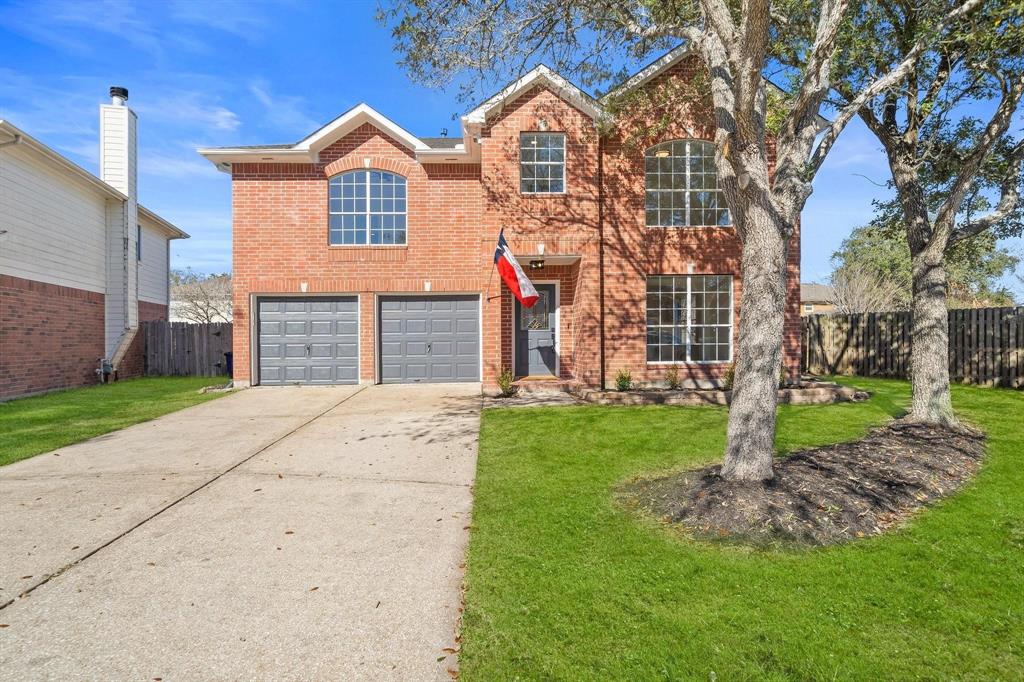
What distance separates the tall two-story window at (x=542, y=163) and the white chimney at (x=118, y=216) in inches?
528

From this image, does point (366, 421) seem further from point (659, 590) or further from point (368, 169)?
point (368, 169)

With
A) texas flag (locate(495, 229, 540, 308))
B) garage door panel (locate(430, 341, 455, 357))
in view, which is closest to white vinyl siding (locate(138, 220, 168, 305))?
garage door panel (locate(430, 341, 455, 357))

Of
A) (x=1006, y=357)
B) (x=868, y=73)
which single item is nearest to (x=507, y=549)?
(x=868, y=73)

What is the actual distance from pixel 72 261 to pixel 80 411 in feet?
22.8

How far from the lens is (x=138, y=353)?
1691cm

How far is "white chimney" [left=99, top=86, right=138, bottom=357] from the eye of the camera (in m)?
16.1

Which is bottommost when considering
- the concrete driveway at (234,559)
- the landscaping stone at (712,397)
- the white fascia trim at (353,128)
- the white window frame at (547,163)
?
the concrete driveway at (234,559)

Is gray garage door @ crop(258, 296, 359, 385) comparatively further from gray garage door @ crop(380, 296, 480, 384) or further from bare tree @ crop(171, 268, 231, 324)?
bare tree @ crop(171, 268, 231, 324)

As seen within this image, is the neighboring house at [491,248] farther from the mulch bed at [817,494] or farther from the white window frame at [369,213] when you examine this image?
the mulch bed at [817,494]

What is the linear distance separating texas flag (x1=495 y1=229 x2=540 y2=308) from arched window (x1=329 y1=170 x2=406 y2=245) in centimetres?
396

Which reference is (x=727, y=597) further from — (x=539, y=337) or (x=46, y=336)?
(x=46, y=336)

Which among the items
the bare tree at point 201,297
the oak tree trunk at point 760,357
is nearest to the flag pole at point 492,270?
the oak tree trunk at point 760,357

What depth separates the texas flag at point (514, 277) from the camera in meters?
9.75

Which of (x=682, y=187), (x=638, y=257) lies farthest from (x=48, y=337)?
(x=682, y=187)
